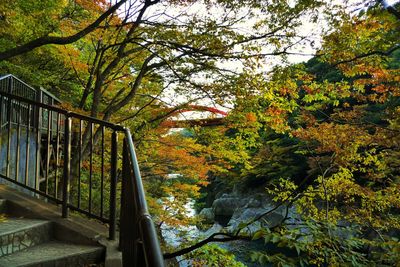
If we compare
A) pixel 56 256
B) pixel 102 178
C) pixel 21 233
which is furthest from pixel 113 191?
pixel 21 233

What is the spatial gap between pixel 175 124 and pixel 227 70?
3.94 meters

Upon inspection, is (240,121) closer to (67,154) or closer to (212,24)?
(212,24)

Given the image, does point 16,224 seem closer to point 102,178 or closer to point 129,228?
point 102,178

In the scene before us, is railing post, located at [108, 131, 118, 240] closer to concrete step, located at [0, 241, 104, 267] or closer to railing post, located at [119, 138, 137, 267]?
concrete step, located at [0, 241, 104, 267]

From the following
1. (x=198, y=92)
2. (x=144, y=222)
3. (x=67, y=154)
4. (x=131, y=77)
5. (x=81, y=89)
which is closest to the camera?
(x=144, y=222)

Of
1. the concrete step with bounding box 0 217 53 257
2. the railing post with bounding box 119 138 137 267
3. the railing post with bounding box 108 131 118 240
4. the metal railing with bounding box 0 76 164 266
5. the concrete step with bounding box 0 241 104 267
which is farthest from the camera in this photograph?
the railing post with bounding box 108 131 118 240

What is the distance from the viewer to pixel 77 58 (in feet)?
34.0

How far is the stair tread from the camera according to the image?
306cm

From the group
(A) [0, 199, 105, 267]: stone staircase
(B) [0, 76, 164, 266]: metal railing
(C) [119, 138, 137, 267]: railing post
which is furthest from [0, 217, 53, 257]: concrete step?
(C) [119, 138, 137, 267]: railing post

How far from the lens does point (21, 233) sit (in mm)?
3135

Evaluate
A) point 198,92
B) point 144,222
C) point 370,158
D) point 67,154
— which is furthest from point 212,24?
point 144,222

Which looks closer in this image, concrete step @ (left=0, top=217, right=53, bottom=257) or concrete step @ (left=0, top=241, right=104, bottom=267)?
concrete step @ (left=0, top=241, right=104, bottom=267)

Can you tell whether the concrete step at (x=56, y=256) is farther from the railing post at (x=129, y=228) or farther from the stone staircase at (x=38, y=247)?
the railing post at (x=129, y=228)

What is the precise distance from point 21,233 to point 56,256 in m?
0.48
